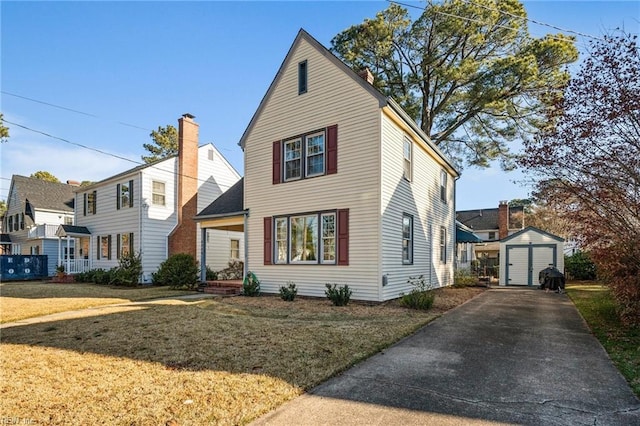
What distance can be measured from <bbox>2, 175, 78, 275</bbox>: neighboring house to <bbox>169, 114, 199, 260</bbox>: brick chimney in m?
11.7

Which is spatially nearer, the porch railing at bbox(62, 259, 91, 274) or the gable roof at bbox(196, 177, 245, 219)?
the gable roof at bbox(196, 177, 245, 219)

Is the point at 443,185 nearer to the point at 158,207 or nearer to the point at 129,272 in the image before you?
the point at 158,207

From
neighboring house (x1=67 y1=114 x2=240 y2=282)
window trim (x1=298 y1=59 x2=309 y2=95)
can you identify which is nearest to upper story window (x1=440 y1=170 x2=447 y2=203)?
window trim (x1=298 y1=59 x2=309 y2=95)

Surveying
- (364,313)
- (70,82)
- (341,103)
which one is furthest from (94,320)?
(70,82)

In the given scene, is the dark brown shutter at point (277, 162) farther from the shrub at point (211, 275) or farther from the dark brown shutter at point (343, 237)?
the shrub at point (211, 275)

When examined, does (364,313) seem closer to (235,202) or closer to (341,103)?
(341,103)

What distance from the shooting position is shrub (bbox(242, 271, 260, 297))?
13.1m

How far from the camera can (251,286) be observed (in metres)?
13.1

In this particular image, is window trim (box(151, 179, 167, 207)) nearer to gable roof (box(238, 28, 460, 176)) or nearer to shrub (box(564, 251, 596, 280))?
gable roof (box(238, 28, 460, 176))

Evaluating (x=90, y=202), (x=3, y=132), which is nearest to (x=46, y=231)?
(x=90, y=202)

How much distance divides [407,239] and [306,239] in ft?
12.2

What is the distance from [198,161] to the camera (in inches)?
836

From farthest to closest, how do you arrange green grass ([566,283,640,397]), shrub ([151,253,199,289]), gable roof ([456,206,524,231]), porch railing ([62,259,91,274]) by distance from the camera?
1. gable roof ([456,206,524,231])
2. porch railing ([62,259,91,274])
3. shrub ([151,253,199,289])
4. green grass ([566,283,640,397])

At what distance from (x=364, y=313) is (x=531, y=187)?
564 centimetres
